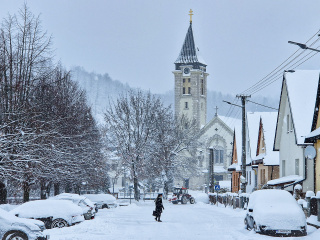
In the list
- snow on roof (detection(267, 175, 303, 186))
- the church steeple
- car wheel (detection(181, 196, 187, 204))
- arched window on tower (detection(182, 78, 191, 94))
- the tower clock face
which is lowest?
car wheel (detection(181, 196, 187, 204))

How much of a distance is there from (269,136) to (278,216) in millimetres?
27731

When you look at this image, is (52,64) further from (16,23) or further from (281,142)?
(281,142)

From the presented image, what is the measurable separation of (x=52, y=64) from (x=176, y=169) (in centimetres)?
3830

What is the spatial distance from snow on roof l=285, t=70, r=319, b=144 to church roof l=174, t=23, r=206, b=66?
79.5 metres

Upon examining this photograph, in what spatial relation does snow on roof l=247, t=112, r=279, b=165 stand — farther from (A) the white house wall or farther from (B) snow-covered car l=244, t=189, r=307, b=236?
(B) snow-covered car l=244, t=189, r=307, b=236

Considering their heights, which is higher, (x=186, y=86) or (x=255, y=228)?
(x=186, y=86)

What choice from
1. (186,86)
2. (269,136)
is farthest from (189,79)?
(269,136)

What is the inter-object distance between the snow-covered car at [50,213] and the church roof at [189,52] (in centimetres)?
9233

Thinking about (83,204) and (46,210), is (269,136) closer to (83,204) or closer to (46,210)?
(83,204)

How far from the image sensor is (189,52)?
115 metres

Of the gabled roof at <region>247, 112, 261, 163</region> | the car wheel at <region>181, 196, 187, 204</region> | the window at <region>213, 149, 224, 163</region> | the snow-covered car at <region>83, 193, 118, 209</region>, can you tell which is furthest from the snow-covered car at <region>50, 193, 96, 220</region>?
the window at <region>213, 149, 224, 163</region>

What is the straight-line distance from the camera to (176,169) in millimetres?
69250

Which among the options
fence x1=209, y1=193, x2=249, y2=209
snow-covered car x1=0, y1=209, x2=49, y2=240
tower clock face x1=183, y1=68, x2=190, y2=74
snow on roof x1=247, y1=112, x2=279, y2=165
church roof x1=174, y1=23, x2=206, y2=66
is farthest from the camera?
tower clock face x1=183, y1=68, x2=190, y2=74

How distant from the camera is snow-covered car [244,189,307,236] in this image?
19.2 meters
